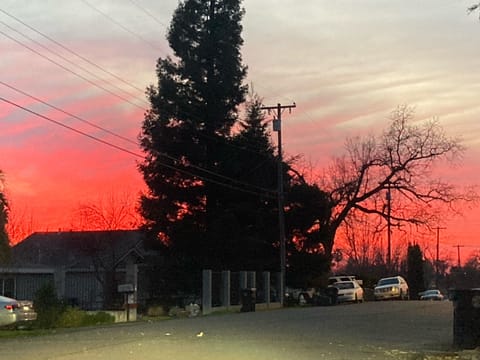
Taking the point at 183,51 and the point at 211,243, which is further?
the point at 183,51

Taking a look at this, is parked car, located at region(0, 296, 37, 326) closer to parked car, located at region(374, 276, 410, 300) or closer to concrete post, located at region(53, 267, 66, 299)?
concrete post, located at region(53, 267, 66, 299)

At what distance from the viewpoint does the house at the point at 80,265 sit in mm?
47312

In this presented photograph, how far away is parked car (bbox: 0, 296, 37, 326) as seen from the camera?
22.5 m

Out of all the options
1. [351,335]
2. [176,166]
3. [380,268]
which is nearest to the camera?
[351,335]

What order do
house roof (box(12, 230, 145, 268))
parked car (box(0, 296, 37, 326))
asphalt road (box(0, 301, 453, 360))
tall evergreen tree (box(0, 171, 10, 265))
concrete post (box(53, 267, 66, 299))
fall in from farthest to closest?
house roof (box(12, 230, 145, 268)) < concrete post (box(53, 267, 66, 299)) < tall evergreen tree (box(0, 171, 10, 265)) < parked car (box(0, 296, 37, 326)) < asphalt road (box(0, 301, 453, 360))

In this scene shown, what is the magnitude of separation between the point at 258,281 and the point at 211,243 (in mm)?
6333

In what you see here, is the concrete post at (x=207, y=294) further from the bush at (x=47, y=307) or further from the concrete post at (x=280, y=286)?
A: the bush at (x=47, y=307)

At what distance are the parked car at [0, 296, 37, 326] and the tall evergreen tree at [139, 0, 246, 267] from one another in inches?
998

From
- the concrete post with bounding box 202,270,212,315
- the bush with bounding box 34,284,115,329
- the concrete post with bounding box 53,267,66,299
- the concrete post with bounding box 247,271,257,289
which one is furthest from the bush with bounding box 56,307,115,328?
the concrete post with bounding box 53,267,66,299

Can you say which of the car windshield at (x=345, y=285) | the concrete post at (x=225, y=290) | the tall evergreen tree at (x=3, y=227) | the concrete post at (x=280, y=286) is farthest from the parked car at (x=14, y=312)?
the car windshield at (x=345, y=285)

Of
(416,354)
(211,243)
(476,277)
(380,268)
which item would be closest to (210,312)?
(211,243)

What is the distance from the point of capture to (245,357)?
1360 cm

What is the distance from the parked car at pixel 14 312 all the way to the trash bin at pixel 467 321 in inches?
527

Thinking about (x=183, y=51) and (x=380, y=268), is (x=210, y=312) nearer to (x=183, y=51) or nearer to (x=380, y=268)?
(x=183, y=51)
